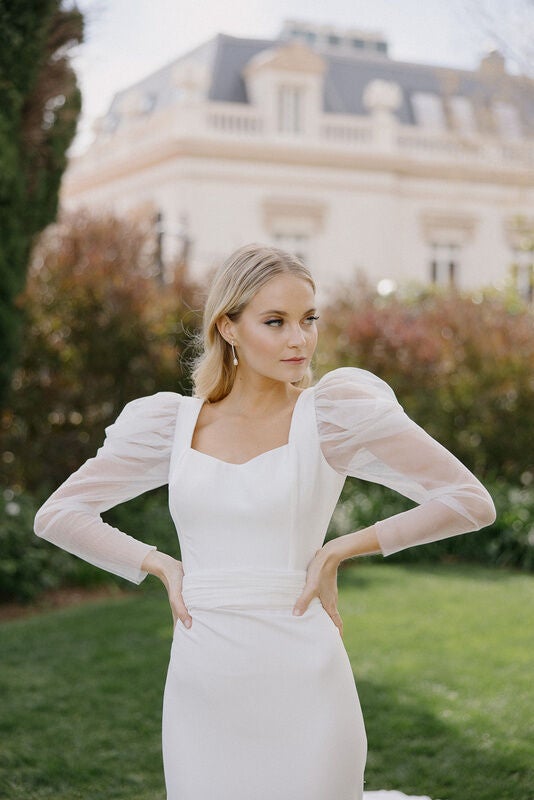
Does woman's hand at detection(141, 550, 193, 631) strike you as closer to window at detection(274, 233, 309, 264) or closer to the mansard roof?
window at detection(274, 233, 309, 264)

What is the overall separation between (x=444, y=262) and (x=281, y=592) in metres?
29.3

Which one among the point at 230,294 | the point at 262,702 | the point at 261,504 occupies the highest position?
the point at 230,294

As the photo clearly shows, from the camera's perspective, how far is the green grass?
4.48 m

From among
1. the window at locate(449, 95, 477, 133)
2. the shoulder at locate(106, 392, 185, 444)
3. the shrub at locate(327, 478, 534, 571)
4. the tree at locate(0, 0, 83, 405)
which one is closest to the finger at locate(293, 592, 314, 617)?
the shoulder at locate(106, 392, 185, 444)

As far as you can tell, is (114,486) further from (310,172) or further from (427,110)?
(427,110)

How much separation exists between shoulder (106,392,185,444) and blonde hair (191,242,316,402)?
0.10m

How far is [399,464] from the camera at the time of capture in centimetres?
248

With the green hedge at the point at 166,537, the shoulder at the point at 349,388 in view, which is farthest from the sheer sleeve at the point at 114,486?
the green hedge at the point at 166,537

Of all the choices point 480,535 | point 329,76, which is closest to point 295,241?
point 329,76

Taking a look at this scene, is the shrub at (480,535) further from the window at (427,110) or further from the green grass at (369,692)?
the window at (427,110)

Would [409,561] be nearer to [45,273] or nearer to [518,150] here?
[45,273]

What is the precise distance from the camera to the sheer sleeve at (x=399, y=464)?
2.42 meters

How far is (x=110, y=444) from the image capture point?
2.73m

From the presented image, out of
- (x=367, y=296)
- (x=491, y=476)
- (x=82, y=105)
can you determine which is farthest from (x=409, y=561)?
(x=82, y=105)
